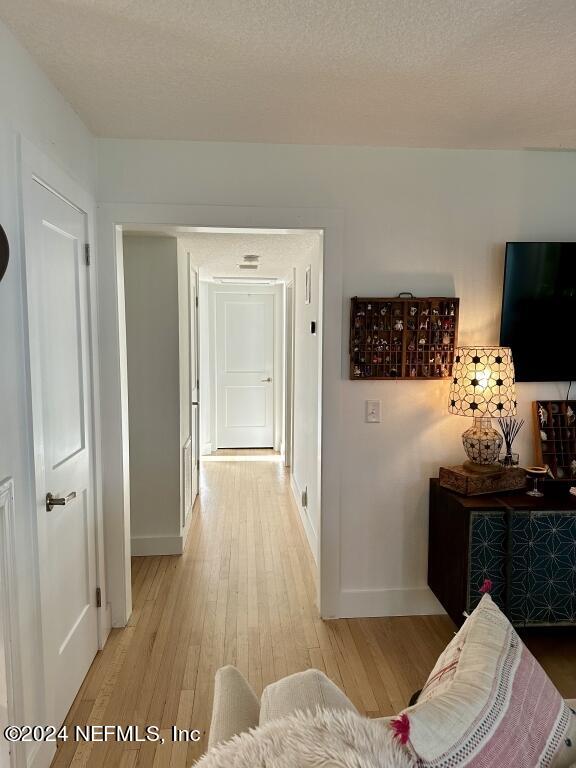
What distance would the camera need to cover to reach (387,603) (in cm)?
261

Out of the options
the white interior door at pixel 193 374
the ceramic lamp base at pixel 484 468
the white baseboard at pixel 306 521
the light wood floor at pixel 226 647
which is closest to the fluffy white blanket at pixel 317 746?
the light wood floor at pixel 226 647

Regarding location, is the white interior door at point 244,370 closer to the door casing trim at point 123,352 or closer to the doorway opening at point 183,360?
the doorway opening at point 183,360

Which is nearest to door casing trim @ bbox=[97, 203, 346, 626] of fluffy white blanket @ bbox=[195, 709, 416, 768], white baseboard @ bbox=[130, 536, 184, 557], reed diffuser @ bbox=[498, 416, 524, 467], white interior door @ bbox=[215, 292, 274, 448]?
white baseboard @ bbox=[130, 536, 184, 557]

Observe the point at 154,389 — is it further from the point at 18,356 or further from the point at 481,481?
the point at 481,481

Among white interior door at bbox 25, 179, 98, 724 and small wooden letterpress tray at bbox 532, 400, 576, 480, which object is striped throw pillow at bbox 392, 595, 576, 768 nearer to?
white interior door at bbox 25, 179, 98, 724

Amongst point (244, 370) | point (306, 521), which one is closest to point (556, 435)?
point (306, 521)

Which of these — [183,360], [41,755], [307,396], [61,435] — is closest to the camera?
[41,755]

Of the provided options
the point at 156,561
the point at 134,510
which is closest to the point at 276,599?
the point at 156,561

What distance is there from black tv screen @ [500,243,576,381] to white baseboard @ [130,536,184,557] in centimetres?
240

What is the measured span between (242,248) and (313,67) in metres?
2.13

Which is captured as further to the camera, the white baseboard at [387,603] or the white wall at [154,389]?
the white wall at [154,389]

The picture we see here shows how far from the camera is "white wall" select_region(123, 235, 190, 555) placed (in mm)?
3186

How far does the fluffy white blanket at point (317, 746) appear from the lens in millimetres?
682

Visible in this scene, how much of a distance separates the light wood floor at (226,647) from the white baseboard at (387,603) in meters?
0.04
